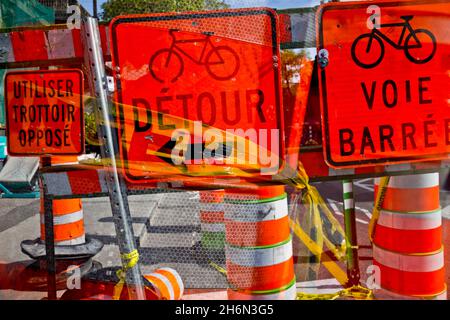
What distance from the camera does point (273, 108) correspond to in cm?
207

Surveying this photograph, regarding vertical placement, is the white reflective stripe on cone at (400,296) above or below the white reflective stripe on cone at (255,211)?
below

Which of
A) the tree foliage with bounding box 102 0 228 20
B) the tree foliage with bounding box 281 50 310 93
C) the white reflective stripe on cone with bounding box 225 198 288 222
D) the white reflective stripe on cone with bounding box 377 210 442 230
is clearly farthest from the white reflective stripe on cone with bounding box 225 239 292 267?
the tree foliage with bounding box 102 0 228 20

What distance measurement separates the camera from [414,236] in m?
2.66

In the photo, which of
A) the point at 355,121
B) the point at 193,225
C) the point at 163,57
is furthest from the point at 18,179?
the point at 355,121

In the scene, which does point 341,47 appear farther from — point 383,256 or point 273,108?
point 383,256

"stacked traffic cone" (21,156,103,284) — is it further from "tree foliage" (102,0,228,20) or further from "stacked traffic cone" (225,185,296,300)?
"tree foliage" (102,0,228,20)

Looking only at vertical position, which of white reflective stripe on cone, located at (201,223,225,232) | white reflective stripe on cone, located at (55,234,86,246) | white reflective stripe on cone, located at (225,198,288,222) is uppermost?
white reflective stripe on cone, located at (225,198,288,222)

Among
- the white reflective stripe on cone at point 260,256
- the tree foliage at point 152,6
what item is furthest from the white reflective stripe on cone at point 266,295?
the tree foliage at point 152,6

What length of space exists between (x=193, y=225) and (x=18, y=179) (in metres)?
6.26

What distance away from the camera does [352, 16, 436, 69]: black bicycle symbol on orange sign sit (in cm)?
206

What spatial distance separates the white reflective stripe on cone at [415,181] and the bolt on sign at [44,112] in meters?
2.19

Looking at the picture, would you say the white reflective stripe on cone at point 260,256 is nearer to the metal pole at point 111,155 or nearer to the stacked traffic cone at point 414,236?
the metal pole at point 111,155

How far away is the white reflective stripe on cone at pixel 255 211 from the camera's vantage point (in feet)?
7.91

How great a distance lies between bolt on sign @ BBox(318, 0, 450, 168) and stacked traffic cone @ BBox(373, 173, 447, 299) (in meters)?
0.54
